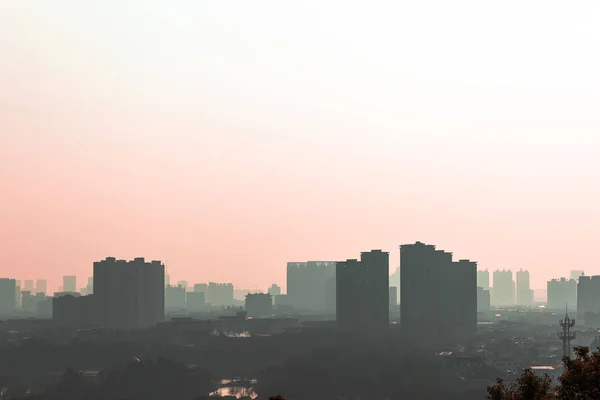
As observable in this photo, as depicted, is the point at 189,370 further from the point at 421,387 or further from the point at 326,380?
the point at 421,387

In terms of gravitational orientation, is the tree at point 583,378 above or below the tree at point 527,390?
above

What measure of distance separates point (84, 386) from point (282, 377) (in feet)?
81.6

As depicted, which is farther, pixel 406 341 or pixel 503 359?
pixel 406 341

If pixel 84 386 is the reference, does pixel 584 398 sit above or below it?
above

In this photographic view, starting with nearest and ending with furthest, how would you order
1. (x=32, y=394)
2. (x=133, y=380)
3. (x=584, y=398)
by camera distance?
1. (x=584, y=398)
2. (x=32, y=394)
3. (x=133, y=380)

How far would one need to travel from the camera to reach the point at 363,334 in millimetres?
198750

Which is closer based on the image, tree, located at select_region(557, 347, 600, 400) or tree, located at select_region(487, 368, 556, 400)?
tree, located at select_region(557, 347, 600, 400)

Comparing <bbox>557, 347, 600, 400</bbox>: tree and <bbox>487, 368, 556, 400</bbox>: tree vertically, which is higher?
<bbox>557, 347, 600, 400</bbox>: tree

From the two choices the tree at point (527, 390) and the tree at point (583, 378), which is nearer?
the tree at point (583, 378)

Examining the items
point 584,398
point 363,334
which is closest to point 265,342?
point 363,334

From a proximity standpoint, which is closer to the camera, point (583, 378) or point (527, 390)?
point (583, 378)

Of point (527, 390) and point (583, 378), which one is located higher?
point (583, 378)

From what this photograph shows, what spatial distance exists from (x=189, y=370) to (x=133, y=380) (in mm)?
13509

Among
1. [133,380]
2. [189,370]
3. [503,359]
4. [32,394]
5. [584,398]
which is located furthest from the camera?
[503,359]
